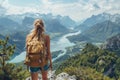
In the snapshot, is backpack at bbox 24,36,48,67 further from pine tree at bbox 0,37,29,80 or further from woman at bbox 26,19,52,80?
pine tree at bbox 0,37,29,80

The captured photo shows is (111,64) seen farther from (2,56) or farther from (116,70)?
(2,56)

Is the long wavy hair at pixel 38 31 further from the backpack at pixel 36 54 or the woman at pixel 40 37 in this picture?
the backpack at pixel 36 54

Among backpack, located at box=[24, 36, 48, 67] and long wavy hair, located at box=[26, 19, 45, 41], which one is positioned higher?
long wavy hair, located at box=[26, 19, 45, 41]

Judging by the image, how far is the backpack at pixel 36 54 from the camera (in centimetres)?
1213

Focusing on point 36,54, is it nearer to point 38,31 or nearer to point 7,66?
point 38,31

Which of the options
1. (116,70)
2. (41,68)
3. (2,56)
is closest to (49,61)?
(41,68)

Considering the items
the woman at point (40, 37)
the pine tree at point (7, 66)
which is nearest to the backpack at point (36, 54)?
the woman at point (40, 37)

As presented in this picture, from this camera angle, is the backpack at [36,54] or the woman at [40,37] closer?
the backpack at [36,54]

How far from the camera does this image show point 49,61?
12.3 meters

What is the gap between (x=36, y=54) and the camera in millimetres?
12219

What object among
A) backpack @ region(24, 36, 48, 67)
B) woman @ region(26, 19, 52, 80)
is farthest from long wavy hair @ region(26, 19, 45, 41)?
backpack @ region(24, 36, 48, 67)

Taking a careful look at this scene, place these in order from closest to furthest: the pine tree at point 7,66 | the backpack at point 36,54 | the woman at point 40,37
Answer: the backpack at point 36,54
the woman at point 40,37
the pine tree at point 7,66

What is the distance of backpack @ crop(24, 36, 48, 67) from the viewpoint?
1213cm

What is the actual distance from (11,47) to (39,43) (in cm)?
1167
